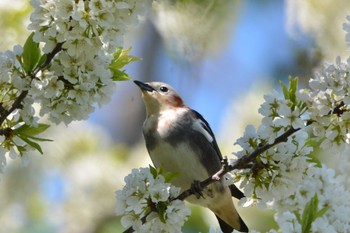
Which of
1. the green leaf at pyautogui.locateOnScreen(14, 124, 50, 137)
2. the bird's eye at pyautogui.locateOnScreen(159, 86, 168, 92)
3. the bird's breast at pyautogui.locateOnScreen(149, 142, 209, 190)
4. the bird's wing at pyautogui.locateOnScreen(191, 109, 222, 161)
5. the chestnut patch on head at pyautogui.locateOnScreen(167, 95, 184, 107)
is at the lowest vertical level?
the green leaf at pyautogui.locateOnScreen(14, 124, 50, 137)

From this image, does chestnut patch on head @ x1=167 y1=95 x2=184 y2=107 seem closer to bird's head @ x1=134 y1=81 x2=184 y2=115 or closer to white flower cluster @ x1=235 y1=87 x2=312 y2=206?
bird's head @ x1=134 y1=81 x2=184 y2=115

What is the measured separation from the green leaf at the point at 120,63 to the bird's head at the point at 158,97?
1.59m

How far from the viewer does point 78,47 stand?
2678 millimetres

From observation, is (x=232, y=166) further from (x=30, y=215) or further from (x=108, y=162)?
(x=30, y=215)

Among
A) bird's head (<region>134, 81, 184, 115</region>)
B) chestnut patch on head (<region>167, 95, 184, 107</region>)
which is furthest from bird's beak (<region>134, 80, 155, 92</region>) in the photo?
chestnut patch on head (<region>167, 95, 184, 107</region>)

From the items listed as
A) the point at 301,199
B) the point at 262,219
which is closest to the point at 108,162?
the point at 262,219

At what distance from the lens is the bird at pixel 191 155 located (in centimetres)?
428

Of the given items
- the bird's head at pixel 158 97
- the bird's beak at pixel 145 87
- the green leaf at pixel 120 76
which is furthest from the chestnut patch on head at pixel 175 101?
the green leaf at pixel 120 76

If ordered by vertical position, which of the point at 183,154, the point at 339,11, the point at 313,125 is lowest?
the point at 313,125

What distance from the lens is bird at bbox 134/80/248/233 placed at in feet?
14.0

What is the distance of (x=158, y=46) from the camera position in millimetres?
9688

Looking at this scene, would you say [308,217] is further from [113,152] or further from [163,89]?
[113,152]

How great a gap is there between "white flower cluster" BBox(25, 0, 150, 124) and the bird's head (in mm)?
1923

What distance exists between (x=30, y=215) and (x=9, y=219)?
61cm
